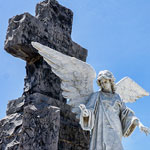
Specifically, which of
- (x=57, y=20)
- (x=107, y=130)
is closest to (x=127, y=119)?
(x=107, y=130)

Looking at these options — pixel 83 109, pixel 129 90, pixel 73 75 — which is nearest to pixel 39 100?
pixel 73 75

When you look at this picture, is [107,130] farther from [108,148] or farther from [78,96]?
[78,96]

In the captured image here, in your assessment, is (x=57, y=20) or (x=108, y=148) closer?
(x=108, y=148)

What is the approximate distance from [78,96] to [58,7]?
2.17 metres

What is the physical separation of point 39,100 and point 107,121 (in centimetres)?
124

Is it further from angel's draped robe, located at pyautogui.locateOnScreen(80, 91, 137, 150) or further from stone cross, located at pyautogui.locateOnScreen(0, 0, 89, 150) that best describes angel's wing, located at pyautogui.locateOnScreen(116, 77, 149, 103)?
stone cross, located at pyautogui.locateOnScreen(0, 0, 89, 150)

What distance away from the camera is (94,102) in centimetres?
676

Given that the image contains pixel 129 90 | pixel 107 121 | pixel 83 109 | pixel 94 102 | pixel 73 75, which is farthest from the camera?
pixel 129 90

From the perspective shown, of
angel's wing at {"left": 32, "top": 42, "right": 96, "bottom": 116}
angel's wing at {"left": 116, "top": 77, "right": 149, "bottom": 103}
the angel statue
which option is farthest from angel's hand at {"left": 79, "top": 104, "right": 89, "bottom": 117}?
angel's wing at {"left": 116, "top": 77, "right": 149, "bottom": 103}

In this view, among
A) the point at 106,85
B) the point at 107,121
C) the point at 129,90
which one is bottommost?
the point at 107,121

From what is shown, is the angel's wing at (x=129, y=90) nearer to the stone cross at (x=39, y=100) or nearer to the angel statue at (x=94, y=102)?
the angel statue at (x=94, y=102)

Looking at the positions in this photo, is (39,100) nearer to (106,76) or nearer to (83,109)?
(83,109)

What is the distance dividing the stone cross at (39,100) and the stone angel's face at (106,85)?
806mm

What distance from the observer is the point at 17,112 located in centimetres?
699
